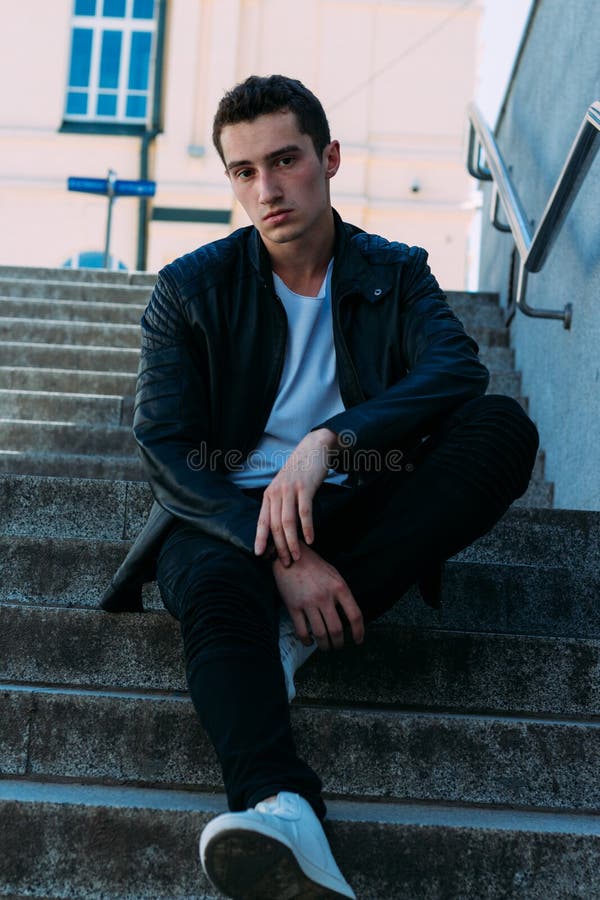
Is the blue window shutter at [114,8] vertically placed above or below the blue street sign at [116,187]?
above

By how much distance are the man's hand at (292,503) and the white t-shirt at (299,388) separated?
0.93 ft

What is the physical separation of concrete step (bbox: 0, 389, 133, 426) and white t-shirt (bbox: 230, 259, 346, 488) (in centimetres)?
204

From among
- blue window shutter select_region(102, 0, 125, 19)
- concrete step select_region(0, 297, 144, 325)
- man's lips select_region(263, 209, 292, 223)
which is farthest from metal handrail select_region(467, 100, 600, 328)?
blue window shutter select_region(102, 0, 125, 19)

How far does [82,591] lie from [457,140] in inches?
465

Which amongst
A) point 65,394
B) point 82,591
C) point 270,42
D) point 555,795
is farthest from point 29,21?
point 555,795

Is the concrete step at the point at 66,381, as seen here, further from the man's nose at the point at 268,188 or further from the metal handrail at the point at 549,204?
the man's nose at the point at 268,188

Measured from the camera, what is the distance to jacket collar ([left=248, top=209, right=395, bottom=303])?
2.51m

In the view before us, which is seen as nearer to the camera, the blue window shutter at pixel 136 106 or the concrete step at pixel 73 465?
the concrete step at pixel 73 465

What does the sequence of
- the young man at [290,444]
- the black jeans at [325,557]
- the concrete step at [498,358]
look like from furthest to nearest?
1. the concrete step at [498,358]
2. the young man at [290,444]
3. the black jeans at [325,557]

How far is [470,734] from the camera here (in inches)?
82.9

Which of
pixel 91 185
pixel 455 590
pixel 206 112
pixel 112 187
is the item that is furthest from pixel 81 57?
pixel 455 590

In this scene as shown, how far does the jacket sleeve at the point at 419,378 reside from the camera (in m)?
2.20

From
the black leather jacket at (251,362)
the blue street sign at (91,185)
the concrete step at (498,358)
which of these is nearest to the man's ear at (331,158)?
the black leather jacket at (251,362)

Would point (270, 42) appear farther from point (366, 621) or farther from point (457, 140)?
point (366, 621)
